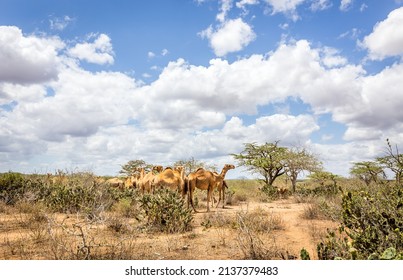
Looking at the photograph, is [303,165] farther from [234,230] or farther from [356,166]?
[234,230]

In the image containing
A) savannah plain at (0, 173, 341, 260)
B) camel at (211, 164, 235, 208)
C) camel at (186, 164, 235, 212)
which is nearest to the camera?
savannah plain at (0, 173, 341, 260)

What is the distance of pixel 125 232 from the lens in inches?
324

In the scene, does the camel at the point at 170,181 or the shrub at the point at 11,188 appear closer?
the camel at the point at 170,181

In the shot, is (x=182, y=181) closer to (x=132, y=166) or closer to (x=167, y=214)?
(x=167, y=214)

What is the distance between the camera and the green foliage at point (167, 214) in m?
8.53

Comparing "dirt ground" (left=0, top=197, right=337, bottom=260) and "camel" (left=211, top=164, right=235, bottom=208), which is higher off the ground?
"camel" (left=211, top=164, right=235, bottom=208)

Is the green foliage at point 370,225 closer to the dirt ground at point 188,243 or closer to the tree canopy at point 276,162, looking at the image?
the dirt ground at point 188,243

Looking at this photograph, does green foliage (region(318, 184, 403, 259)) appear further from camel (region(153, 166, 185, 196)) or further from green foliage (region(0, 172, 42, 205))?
green foliage (region(0, 172, 42, 205))

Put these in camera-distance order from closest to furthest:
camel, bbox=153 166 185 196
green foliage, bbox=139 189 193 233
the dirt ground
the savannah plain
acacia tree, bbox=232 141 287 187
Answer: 1. the savannah plain
2. the dirt ground
3. green foliage, bbox=139 189 193 233
4. camel, bbox=153 166 185 196
5. acacia tree, bbox=232 141 287 187

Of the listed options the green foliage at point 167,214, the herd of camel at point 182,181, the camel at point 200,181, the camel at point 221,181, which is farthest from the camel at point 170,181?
the green foliage at point 167,214

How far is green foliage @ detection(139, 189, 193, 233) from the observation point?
853 cm

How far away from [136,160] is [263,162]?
40.2ft

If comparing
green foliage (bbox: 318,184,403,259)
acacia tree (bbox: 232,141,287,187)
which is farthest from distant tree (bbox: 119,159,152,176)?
green foliage (bbox: 318,184,403,259)

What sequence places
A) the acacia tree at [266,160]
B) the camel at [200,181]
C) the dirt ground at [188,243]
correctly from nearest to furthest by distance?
the dirt ground at [188,243], the camel at [200,181], the acacia tree at [266,160]
